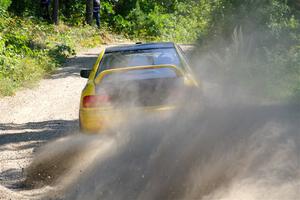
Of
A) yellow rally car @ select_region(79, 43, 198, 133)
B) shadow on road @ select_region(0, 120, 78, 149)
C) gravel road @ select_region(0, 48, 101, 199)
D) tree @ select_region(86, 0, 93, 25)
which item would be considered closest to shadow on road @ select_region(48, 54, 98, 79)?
gravel road @ select_region(0, 48, 101, 199)

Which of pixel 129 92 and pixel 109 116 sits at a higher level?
pixel 129 92

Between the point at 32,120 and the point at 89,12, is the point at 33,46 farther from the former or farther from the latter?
the point at 32,120

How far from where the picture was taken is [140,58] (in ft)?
25.9

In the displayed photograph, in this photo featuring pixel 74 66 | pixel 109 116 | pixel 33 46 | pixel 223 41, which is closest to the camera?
pixel 109 116

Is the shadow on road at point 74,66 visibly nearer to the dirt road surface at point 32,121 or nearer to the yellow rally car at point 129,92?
the dirt road surface at point 32,121

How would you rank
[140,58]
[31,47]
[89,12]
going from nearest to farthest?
[140,58] < [31,47] < [89,12]

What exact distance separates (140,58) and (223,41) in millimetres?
9253

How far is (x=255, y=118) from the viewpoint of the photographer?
9625 mm

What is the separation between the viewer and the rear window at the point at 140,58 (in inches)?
305

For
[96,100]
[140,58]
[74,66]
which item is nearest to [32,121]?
[140,58]

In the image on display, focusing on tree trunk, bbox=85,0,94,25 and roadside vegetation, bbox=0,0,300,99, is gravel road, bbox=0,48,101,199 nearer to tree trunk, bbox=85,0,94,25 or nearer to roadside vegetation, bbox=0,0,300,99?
roadside vegetation, bbox=0,0,300,99

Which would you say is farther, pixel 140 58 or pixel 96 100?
pixel 140 58

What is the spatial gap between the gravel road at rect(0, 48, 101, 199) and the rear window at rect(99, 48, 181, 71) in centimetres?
204

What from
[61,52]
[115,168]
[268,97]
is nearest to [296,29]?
[268,97]
